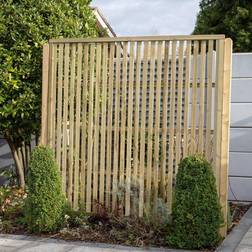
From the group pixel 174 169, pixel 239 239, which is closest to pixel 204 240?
pixel 239 239

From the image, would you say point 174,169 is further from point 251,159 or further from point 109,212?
point 251,159

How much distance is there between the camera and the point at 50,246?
19.9 feet

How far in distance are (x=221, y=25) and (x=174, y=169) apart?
33.4 feet

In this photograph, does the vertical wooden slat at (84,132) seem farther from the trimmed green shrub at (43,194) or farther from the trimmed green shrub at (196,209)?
the trimmed green shrub at (196,209)

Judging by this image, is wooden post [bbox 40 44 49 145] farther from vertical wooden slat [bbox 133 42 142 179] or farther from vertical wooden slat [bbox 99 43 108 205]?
vertical wooden slat [bbox 133 42 142 179]

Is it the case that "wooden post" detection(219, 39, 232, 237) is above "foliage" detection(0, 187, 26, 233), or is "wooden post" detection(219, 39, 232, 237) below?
above

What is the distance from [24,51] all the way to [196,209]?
335 cm

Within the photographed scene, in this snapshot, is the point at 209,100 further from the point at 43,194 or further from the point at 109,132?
the point at 43,194

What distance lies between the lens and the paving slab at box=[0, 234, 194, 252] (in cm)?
593

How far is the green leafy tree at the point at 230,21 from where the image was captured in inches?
601

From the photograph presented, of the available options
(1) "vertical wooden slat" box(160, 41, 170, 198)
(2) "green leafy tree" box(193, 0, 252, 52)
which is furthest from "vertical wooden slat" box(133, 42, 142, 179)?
(2) "green leafy tree" box(193, 0, 252, 52)

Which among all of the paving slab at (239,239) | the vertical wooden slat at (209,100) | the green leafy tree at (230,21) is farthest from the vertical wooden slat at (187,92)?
the green leafy tree at (230,21)

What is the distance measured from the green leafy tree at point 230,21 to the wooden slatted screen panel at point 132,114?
8.65 m

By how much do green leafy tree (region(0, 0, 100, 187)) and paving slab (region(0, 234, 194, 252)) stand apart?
1.93 m
